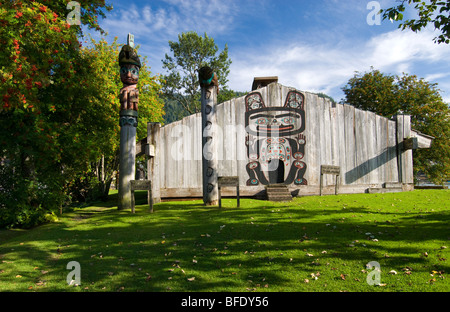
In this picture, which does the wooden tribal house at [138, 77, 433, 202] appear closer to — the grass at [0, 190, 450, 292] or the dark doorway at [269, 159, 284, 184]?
the dark doorway at [269, 159, 284, 184]

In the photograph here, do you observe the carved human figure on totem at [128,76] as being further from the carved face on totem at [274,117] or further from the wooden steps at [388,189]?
the wooden steps at [388,189]

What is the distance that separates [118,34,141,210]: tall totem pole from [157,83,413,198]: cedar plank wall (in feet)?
7.60

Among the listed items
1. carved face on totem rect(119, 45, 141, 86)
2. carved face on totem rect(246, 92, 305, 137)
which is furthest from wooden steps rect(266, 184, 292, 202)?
carved face on totem rect(119, 45, 141, 86)

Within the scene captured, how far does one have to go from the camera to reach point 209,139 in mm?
10305

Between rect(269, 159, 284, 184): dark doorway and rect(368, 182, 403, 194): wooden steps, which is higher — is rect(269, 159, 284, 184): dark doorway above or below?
above

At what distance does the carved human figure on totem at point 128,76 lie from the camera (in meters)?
10.9

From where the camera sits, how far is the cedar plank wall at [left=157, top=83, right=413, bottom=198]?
43.9 ft

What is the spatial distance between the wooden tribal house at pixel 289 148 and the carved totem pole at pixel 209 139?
2.78 meters

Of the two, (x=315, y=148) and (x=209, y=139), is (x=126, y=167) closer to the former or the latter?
(x=209, y=139)

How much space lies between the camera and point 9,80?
320 inches

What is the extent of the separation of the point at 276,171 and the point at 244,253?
30.8 ft

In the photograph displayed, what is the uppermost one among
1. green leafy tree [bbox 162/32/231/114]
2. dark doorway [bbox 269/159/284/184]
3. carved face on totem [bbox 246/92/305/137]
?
green leafy tree [bbox 162/32/231/114]

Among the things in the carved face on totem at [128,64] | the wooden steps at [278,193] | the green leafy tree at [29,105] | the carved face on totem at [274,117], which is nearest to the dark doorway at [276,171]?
the wooden steps at [278,193]
